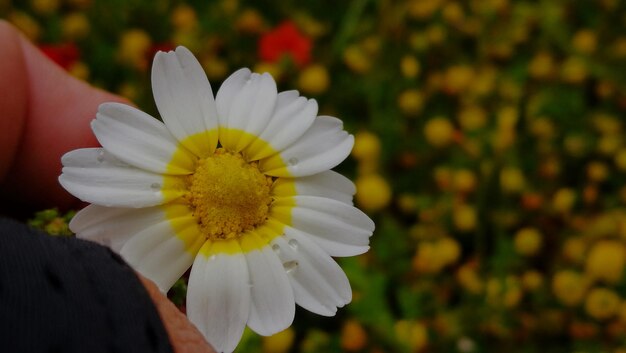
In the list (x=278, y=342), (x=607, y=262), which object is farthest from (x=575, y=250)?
(x=278, y=342)

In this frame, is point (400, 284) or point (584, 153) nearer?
point (400, 284)

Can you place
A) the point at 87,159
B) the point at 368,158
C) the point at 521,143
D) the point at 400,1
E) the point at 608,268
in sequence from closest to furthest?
the point at 87,159
the point at 608,268
the point at 368,158
the point at 521,143
the point at 400,1

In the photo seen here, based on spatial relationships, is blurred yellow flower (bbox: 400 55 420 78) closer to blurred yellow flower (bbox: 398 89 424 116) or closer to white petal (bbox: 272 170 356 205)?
blurred yellow flower (bbox: 398 89 424 116)

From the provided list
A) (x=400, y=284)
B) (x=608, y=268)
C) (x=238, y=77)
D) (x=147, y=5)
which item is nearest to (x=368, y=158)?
(x=400, y=284)

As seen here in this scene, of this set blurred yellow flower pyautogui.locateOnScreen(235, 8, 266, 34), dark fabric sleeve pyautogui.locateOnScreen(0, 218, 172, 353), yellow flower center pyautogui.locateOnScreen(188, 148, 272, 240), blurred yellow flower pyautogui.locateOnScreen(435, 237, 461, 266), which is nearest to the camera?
dark fabric sleeve pyautogui.locateOnScreen(0, 218, 172, 353)

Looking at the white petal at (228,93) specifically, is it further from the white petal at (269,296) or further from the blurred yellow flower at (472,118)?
the blurred yellow flower at (472,118)

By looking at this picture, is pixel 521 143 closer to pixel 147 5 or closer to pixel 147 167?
pixel 147 5

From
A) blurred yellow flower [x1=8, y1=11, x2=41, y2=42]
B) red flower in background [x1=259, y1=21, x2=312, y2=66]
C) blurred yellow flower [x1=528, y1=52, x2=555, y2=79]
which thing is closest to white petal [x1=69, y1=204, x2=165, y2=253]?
red flower in background [x1=259, y1=21, x2=312, y2=66]
